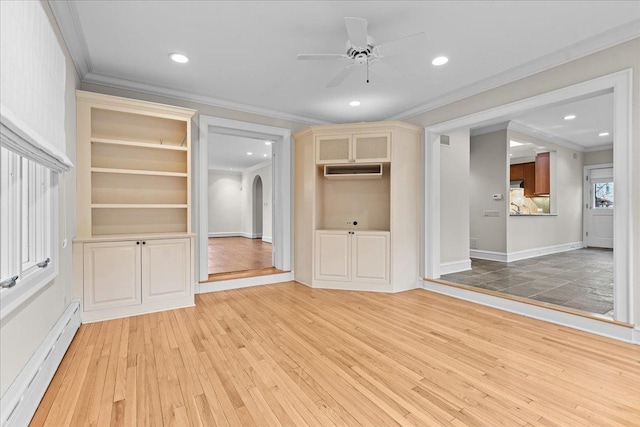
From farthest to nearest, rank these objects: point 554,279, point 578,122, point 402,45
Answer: point 578,122 < point 554,279 < point 402,45

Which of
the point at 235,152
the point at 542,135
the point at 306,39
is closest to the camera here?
the point at 306,39

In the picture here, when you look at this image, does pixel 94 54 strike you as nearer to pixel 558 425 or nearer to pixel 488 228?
pixel 558 425

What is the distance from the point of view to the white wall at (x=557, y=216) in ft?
20.7

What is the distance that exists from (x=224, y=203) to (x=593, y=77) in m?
10.9

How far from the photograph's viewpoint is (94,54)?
302 centimetres

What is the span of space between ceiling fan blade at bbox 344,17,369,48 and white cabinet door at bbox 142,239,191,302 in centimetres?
273

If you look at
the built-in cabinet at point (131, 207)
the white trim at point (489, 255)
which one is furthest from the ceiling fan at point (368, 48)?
the white trim at point (489, 255)

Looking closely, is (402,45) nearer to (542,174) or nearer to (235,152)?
(235,152)

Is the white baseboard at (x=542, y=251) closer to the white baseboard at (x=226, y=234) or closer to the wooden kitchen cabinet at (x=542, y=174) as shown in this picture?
the wooden kitchen cabinet at (x=542, y=174)

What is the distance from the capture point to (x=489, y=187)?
6270 millimetres

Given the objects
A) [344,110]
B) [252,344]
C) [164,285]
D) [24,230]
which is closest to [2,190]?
[24,230]

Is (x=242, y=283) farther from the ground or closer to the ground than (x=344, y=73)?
closer to the ground

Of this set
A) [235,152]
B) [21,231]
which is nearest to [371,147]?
[21,231]

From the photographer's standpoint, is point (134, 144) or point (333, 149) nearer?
point (134, 144)
